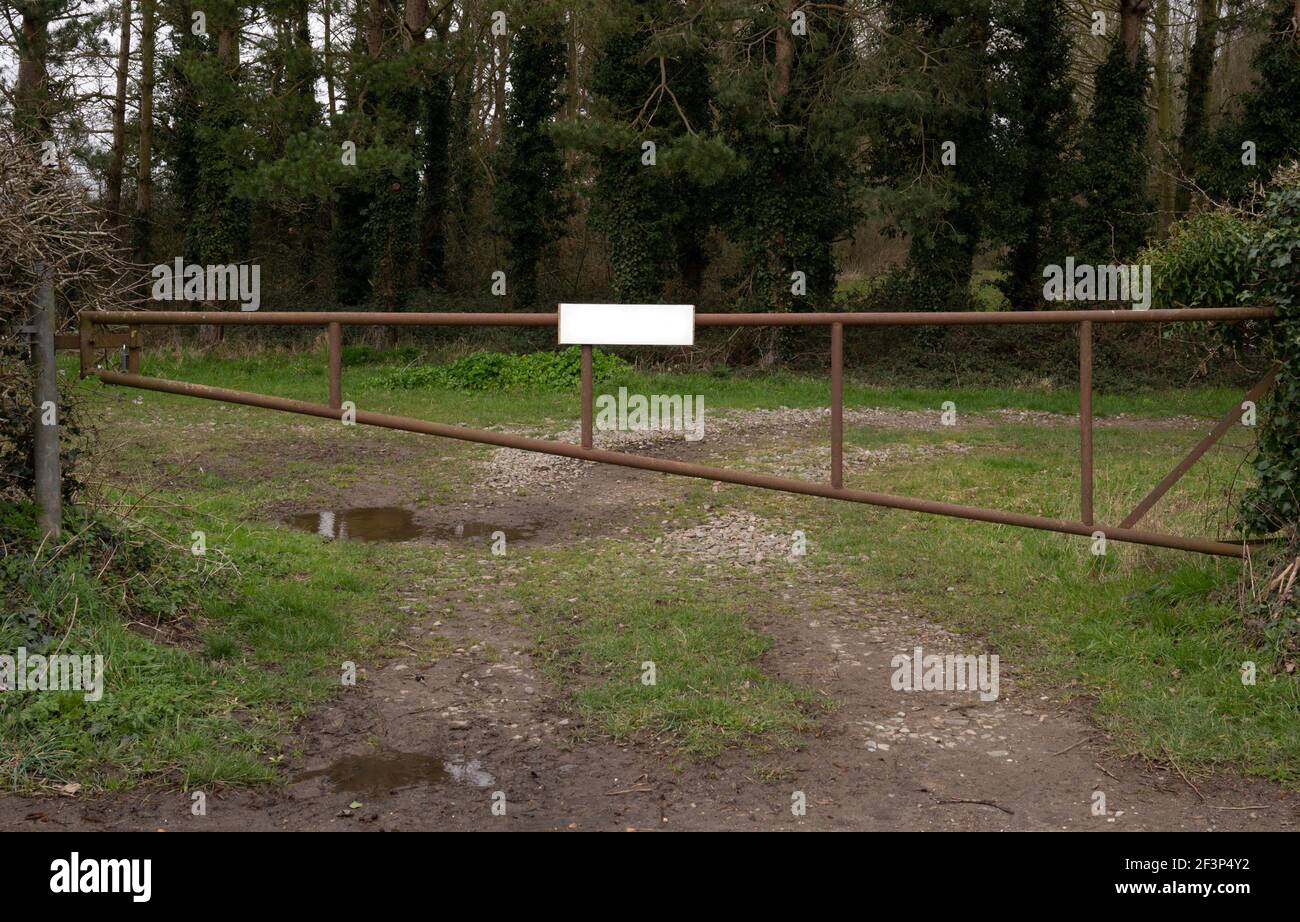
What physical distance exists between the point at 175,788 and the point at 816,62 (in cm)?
1881

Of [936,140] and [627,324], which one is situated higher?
[936,140]

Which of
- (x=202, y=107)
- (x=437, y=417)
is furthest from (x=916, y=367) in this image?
(x=202, y=107)

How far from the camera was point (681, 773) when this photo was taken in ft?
17.8

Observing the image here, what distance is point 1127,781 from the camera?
5391 mm

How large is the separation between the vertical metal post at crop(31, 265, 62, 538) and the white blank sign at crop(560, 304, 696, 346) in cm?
248

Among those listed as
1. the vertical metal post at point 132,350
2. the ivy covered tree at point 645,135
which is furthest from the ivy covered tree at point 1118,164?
the vertical metal post at point 132,350

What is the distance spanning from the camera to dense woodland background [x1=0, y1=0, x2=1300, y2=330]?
20844 mm

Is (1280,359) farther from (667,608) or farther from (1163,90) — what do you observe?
(1163,90)

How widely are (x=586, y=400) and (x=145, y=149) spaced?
24.8m

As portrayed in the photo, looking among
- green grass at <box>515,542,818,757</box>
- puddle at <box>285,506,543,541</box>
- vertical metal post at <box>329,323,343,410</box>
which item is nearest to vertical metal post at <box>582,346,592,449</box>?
vertical metal post at <box>329,323,343,410</box>

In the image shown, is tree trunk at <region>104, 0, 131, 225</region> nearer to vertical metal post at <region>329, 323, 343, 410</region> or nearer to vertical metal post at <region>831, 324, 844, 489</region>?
vertical metal post at <region>329, 323, 343, 410</region>

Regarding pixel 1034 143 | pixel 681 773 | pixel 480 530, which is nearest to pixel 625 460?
pixel 681 773

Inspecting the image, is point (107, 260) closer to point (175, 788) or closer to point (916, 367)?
point (175, 788)

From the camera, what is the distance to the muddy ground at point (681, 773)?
4.95 meters
